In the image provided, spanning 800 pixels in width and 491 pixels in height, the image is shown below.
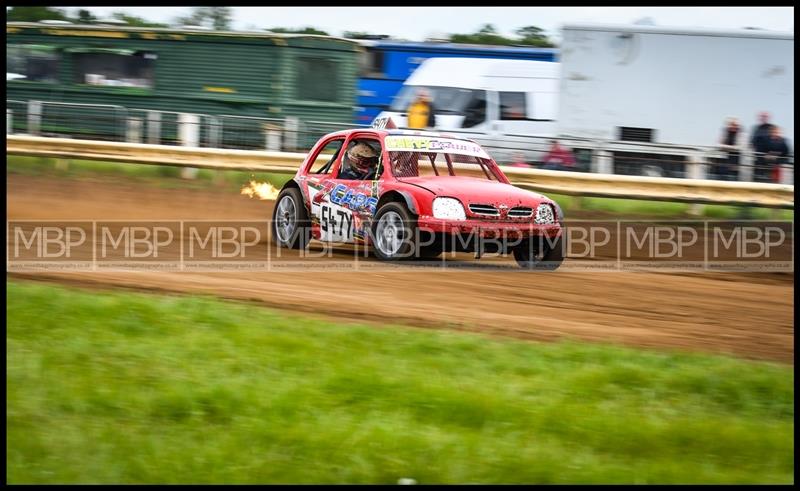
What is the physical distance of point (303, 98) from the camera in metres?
20.3

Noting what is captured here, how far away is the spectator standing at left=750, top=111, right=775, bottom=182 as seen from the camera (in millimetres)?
14156

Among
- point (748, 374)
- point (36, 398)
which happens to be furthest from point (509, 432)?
point (36, 398)

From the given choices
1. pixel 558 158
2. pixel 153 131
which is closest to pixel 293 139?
pixel 153 131

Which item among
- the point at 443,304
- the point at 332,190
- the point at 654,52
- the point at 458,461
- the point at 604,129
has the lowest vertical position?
the point at 458,461

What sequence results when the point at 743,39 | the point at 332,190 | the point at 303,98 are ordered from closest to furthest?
the point at 332,190 < the point at 743,39 < the point at 303,98

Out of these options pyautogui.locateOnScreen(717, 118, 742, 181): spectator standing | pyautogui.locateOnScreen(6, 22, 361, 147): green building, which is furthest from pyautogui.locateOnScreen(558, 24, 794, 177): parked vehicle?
pyautogui.locateOnScreen(6, 22, 361, 147): green building

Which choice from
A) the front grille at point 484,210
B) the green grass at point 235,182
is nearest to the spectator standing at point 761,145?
the green grass at point 235,182

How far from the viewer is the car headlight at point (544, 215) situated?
32.1 ft

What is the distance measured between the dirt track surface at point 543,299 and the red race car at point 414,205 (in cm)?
32

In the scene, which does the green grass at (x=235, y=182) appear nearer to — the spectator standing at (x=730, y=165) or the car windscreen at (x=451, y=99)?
the spectator standing at (x=730, y=165)

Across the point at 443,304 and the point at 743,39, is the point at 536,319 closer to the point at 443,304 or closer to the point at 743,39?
the point at 443,304

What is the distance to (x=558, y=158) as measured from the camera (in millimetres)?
15531

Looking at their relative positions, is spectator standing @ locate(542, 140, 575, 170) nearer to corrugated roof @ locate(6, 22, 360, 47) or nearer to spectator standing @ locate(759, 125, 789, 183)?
spectator standing @ locate(759, 125, 789, 183)

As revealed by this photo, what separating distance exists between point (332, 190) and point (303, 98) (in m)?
9.95
